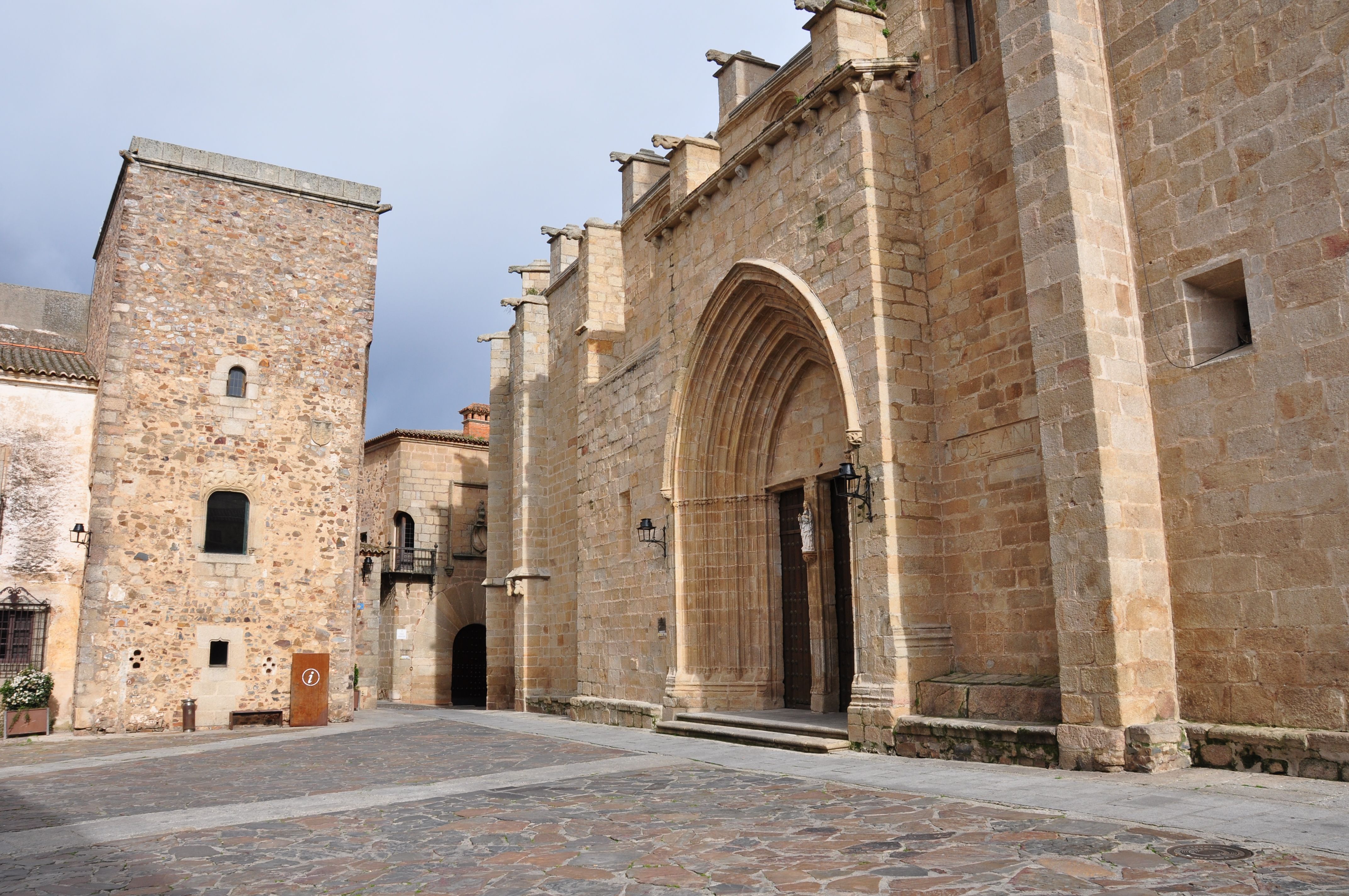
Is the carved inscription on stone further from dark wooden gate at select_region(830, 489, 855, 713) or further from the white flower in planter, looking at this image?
the white flower in planter

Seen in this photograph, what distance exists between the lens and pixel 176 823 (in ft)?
21.5

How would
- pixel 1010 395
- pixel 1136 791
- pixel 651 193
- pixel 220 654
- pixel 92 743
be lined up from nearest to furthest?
1. pixel 1136 791
2. pixel 1010 395
3. pixel 92 743
4. pixel 651 193
5. pixel 220 654

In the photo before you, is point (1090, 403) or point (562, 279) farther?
Result: point (562, 279)

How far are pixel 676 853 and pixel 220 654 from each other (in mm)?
12474

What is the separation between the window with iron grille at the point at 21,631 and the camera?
47.6ft

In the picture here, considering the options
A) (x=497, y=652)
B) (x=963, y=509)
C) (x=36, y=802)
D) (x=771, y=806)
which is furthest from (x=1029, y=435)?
(x=497, y=652)

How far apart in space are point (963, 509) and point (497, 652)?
12.8 metres

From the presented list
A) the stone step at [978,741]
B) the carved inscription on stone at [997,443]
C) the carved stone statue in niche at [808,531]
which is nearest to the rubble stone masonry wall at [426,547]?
the carved stone statue in niche at [808,531]

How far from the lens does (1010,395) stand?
8781mm

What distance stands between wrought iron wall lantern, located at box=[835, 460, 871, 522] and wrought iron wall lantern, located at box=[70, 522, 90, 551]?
11.6m

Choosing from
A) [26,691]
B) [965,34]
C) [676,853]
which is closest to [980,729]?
[676,853]

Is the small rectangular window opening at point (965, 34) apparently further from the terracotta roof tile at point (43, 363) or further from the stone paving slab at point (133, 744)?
the terracotta roof tile at point (43, 363)

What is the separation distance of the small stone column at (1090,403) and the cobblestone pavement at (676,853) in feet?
5.54

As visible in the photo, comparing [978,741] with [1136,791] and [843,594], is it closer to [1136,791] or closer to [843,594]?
[1136,791]
